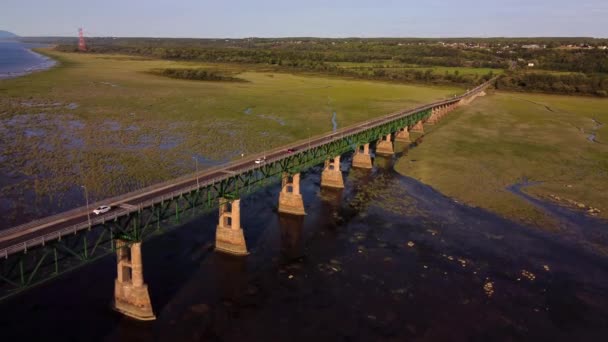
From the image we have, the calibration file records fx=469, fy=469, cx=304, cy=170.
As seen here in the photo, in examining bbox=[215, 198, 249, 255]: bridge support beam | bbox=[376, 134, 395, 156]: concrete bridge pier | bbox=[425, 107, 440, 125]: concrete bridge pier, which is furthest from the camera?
bbox=[425, 107, 440, 125]: concrete bridge pier

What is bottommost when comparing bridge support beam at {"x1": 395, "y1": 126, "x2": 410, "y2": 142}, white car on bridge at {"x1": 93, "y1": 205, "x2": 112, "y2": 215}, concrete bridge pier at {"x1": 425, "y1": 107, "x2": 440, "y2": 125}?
bridge support beam at {"x1": 395, "y1": 126, "x2": 410, "y2": 142}

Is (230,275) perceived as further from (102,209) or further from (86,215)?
(86,215)

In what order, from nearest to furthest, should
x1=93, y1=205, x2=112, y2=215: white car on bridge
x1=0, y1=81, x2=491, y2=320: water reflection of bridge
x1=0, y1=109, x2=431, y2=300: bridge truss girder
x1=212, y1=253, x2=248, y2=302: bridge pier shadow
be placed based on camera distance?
x1=0, y1=109, x2=431, y2=300: bridge truss girder, x1=0, y1=81, x2=491, y2=320: water reflection of bridge, x1=93, y1=205, x2=112, y2=215: white car on bridge, x1=212, y1=253, x2=248, y2=302: bridge pier shadow

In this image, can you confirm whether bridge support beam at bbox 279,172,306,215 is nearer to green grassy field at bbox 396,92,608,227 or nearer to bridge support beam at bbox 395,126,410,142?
green grassy field at bbox 396,92,608,227

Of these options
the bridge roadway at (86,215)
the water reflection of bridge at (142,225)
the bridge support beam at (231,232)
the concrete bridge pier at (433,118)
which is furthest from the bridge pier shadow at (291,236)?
the concrete bridge pier at (433,118)

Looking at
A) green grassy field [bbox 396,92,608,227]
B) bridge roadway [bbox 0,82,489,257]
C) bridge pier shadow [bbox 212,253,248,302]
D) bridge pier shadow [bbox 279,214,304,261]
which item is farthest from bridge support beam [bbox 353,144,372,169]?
bridge pier shadow [bbox 212,253,248,302]

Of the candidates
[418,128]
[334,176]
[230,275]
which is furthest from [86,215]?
[418,128]
